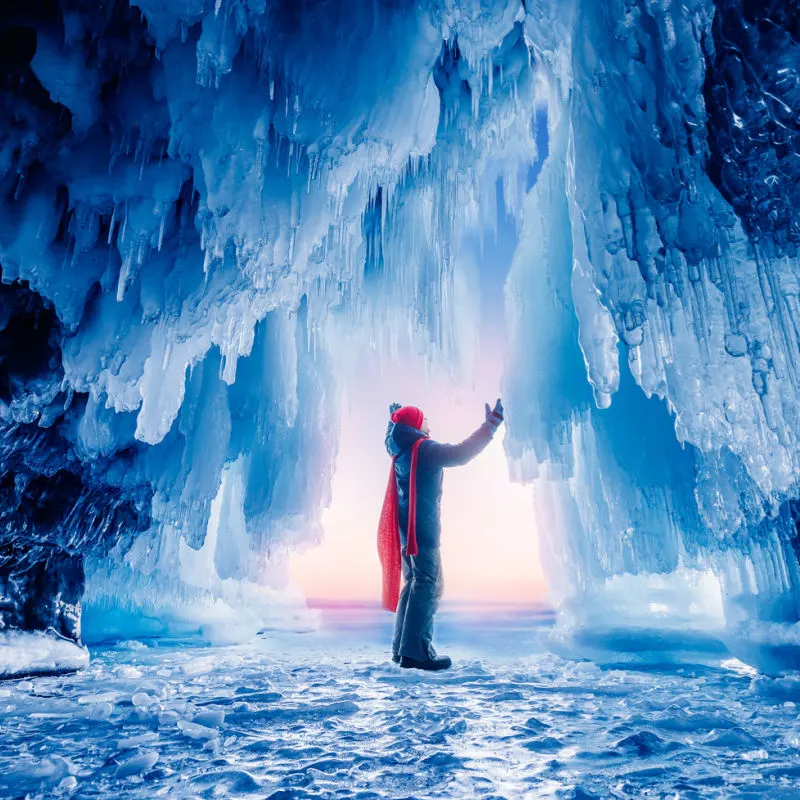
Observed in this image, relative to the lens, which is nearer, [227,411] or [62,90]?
[62,90]

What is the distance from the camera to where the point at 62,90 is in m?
3.07

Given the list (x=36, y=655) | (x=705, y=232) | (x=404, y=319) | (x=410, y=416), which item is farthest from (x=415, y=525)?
(x=36, y=655)

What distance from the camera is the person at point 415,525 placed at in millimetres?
3832

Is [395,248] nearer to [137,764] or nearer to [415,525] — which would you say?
[415,525]

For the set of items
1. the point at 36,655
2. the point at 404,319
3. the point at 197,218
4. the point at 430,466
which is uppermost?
the point at 404,319

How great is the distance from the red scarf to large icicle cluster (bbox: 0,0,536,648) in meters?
1.72

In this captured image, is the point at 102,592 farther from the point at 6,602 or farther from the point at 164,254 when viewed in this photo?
the point at 164,254

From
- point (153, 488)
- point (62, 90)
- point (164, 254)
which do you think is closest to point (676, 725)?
point (164, 254)

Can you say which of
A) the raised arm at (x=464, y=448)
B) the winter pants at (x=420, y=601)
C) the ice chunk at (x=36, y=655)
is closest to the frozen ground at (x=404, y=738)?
the winter pants at (x=420, y=601)

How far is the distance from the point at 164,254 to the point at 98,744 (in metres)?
3.20

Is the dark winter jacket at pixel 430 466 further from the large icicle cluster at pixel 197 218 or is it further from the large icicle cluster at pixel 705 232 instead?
the large icicle cluster at pixel 197 218

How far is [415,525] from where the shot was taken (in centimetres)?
399

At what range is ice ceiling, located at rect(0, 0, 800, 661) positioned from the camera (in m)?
2.83

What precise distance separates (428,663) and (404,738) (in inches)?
71.6
